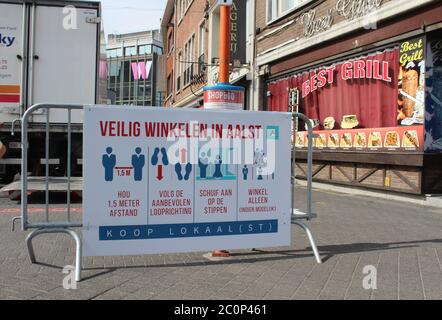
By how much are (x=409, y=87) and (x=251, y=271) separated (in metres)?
6.86

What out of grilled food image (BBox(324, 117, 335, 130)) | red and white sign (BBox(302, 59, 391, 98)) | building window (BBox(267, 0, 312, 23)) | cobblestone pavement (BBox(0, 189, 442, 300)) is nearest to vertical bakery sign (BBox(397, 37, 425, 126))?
red and white sign (BBox(302, 59, 391, 98))

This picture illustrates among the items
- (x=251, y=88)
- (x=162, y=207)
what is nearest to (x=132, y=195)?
(x=162, y=207)

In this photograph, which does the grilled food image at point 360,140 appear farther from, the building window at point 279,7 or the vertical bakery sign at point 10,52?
the vertical bakery sign at point 10,52

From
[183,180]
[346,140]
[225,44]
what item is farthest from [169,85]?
[183,180]

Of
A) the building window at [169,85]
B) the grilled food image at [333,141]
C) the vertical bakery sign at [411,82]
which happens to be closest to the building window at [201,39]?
the grilled food image at [333,141]

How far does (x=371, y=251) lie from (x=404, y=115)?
17.7 ft

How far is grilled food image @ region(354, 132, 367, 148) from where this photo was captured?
12078mm

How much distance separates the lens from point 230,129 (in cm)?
546

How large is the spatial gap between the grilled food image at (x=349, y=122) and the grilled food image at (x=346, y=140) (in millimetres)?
229

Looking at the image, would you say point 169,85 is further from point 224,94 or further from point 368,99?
point 224,94

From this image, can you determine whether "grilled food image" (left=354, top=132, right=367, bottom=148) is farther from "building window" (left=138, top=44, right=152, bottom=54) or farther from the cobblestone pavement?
"building window" (left=138, top=44, right=152, bottom=54)

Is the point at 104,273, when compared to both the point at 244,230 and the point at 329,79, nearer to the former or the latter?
the point at 244,230

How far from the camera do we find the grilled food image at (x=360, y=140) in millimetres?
12078

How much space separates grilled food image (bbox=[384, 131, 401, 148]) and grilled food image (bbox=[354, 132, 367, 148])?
2.77ft
